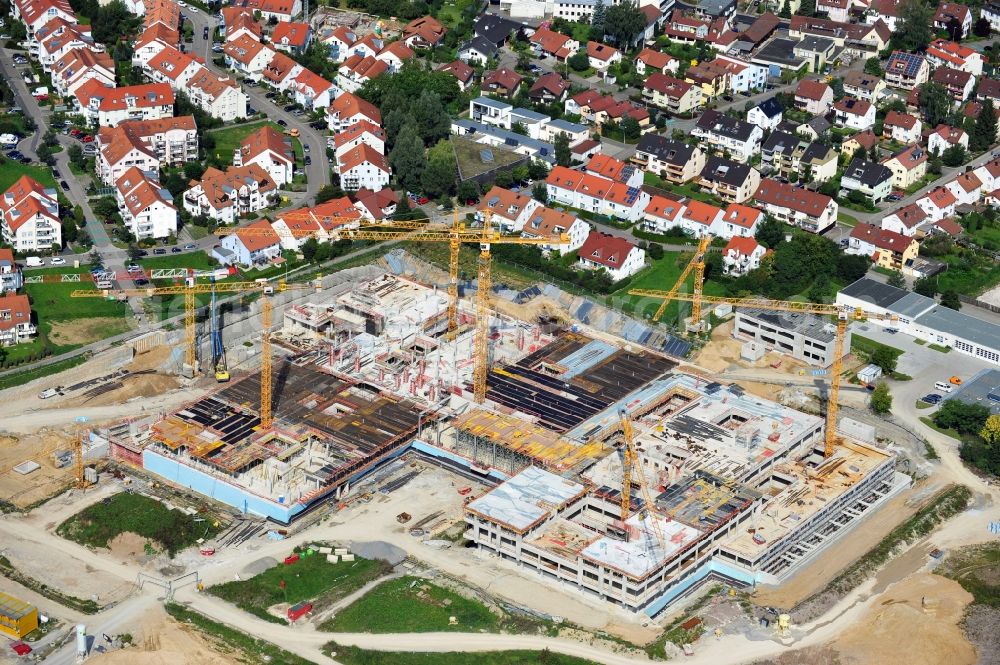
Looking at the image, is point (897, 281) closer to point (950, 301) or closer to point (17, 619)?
point (950, 301)

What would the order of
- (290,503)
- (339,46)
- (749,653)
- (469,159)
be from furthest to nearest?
(339,46) < (469,159) < (290,503) < (749,653)

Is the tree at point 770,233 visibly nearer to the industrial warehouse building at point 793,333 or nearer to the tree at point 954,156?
the industrial warehouse building at point 793,333

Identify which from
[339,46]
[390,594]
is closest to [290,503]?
[390,594]

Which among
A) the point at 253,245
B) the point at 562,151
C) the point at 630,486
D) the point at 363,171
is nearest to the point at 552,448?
the point at 630,486

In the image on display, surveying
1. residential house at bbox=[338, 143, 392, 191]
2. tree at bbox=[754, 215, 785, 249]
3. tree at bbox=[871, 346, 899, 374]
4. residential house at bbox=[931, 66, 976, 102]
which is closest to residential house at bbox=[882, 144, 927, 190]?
tree at bbox=[754, 215, 785, 249]

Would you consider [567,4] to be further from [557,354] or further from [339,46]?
[557,354]

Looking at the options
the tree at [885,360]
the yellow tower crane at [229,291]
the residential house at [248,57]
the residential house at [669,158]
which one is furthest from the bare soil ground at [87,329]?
the tree at [885,360]

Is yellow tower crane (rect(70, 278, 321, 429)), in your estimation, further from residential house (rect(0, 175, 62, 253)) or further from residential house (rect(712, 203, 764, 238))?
residential house (rect(712, 203, 764, 238))
